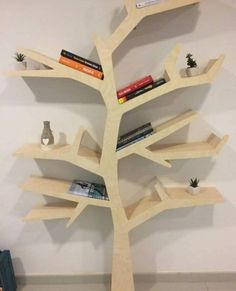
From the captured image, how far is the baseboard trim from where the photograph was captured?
1.80 m

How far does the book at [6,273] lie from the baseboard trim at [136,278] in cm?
10

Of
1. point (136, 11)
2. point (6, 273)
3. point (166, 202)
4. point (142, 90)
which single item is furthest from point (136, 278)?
point (136, 11)

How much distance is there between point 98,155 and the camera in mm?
1597

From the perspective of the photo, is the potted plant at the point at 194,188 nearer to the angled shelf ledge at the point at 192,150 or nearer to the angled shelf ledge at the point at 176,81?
the angled shelf ledge at the point at 192,150

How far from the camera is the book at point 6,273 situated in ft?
5.43

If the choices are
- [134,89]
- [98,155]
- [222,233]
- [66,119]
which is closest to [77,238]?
[98,155]

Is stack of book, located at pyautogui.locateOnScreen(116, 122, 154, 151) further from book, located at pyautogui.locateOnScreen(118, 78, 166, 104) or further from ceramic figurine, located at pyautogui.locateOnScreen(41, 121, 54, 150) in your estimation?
ceramic figurine, located at pyautogui.locateOnScreen(41, 121, 54, 150)

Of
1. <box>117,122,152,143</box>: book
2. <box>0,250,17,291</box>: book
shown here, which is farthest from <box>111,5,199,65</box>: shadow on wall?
<box>0,250,17,291</box>: book

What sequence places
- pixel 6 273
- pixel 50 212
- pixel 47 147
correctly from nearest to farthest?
1. pixel 47 147
2. pixel 50 212
3. pixel 6 273

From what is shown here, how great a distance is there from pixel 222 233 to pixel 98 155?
0.91 m

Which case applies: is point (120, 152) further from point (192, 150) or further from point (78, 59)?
point (78, 59)

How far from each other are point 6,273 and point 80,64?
1.30m

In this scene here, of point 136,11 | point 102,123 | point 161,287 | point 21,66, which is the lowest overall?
point 161,287

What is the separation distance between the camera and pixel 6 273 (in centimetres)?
168
